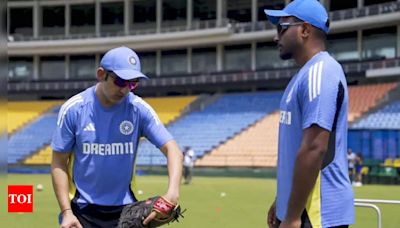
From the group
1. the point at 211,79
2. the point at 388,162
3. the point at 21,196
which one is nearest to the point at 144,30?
the point at 211,79

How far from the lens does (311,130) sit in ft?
11.3

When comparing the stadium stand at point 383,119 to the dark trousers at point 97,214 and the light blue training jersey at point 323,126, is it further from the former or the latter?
the light blue training jersey at point 323,126

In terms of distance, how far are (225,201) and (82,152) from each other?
45.8 ft

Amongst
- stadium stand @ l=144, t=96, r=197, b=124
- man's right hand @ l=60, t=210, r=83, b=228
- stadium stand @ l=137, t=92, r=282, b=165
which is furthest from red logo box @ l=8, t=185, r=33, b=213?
stadium stand @ l=144, t=96, r=197, b=124

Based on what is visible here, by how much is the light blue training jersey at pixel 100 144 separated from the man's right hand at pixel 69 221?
0.22 meters

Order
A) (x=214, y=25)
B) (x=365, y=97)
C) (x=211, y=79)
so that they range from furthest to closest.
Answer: (x=214, y=25) < (x=211, y=79) < (x=365, y=97)

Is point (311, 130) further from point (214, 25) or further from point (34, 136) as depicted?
point (214, 25)

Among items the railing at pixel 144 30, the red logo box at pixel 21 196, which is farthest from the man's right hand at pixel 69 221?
the railing at pixel 144 30

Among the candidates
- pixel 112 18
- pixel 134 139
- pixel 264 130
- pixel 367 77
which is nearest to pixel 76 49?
pixel 112 18

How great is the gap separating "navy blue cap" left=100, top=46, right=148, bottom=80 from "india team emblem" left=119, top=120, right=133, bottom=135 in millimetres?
401

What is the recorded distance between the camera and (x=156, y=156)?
37.8 m

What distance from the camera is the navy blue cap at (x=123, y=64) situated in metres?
4.03

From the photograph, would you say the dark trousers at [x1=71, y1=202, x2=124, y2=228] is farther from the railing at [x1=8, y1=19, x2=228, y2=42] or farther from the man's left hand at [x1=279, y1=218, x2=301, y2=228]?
the railing at [x1=8, y1=19, x2=228, y2=42]

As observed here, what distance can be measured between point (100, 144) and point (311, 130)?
4.92 ft
